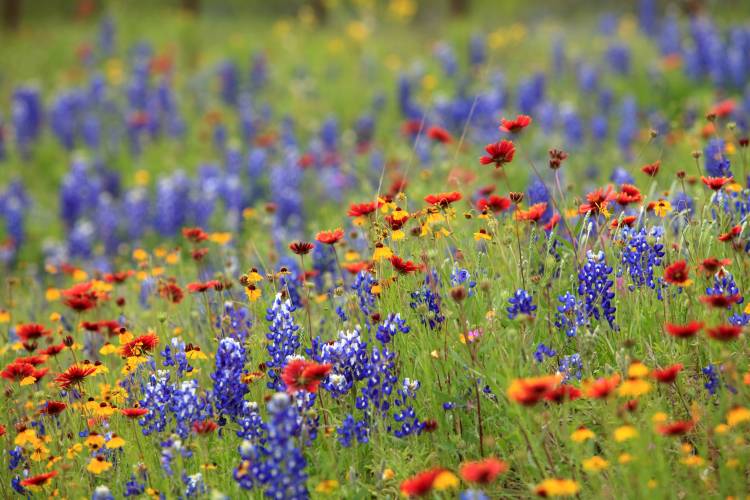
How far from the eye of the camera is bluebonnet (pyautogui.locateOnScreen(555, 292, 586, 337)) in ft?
8.62

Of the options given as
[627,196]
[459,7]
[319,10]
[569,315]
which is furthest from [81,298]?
[319,10]

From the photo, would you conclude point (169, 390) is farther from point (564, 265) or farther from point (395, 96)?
point (395, 96)

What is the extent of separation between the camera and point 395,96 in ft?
32.4

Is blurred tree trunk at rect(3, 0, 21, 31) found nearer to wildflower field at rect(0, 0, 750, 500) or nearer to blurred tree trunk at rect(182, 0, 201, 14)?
blurred tree trunk at rect(182, 0, 201, 14)

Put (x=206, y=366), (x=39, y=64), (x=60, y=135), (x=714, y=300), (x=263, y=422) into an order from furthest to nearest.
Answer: (x=39, y=64) < (x=60, y=135) < (x=206, y=366) < (x=263, y=422) < (x=714, y=300)

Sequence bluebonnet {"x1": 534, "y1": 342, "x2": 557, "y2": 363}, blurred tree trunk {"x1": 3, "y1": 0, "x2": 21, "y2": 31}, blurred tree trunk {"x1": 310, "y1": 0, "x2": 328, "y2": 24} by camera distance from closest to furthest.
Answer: bluebonnet {"x1": 534, "y1": 342, "x2": 557, "y2": 363}
blurred tree trunk {"x1": 310, "y1": 0, "x2": 328, "y2": 24}
blurred tree trunk {"x1": 3, "y1": 0, "x2": 21, "y2": 31}

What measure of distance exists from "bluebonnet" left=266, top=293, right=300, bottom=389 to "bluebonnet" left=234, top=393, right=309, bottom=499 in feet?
1.45

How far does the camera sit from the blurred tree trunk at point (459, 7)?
14867 mm

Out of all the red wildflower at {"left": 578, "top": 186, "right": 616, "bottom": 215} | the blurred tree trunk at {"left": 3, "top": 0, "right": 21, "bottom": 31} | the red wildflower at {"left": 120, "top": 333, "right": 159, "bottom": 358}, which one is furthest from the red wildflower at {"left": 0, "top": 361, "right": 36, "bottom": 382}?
the blurred tree trunk at {"left": 3, "top": 0, "right": 21, "bottom": 31}

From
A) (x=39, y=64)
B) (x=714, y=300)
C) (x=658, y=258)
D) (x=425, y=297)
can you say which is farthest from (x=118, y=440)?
(x=39, y=64)

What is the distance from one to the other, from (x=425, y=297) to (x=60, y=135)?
779 centimetres

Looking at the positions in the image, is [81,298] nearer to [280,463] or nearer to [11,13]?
[280,463]

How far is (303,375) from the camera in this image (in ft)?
7.10

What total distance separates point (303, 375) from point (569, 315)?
99cm
